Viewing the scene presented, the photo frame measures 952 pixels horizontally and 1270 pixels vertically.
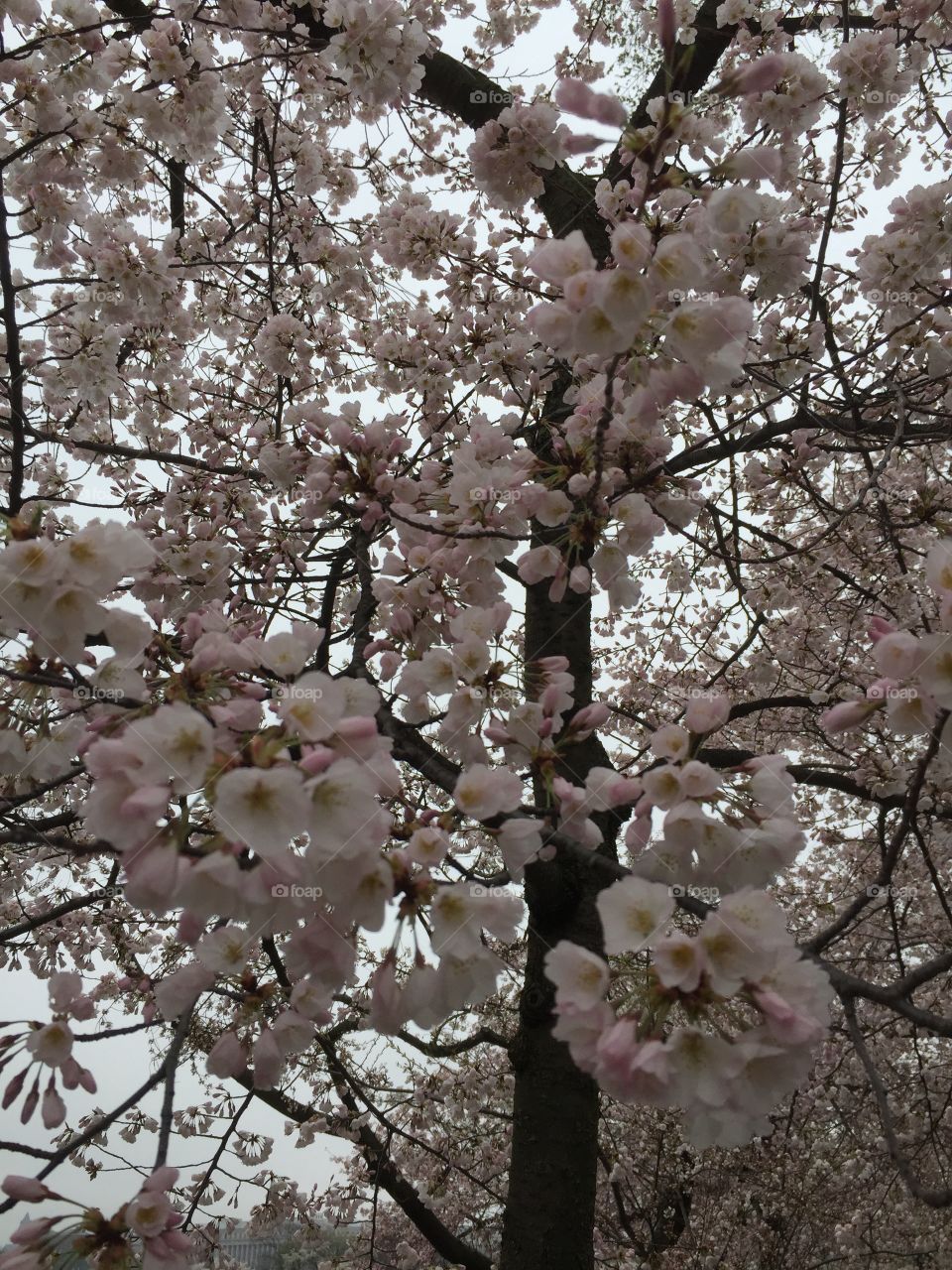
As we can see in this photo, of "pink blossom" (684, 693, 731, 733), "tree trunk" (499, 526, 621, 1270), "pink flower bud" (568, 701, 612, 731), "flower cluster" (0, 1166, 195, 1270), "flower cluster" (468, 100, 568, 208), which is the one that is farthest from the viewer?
"tree trunk" (499, 526, 621, 1270)

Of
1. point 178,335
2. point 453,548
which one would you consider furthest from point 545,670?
point 178,335

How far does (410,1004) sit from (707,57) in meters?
5.52

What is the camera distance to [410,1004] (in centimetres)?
129

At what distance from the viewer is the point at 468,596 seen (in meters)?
2.19
